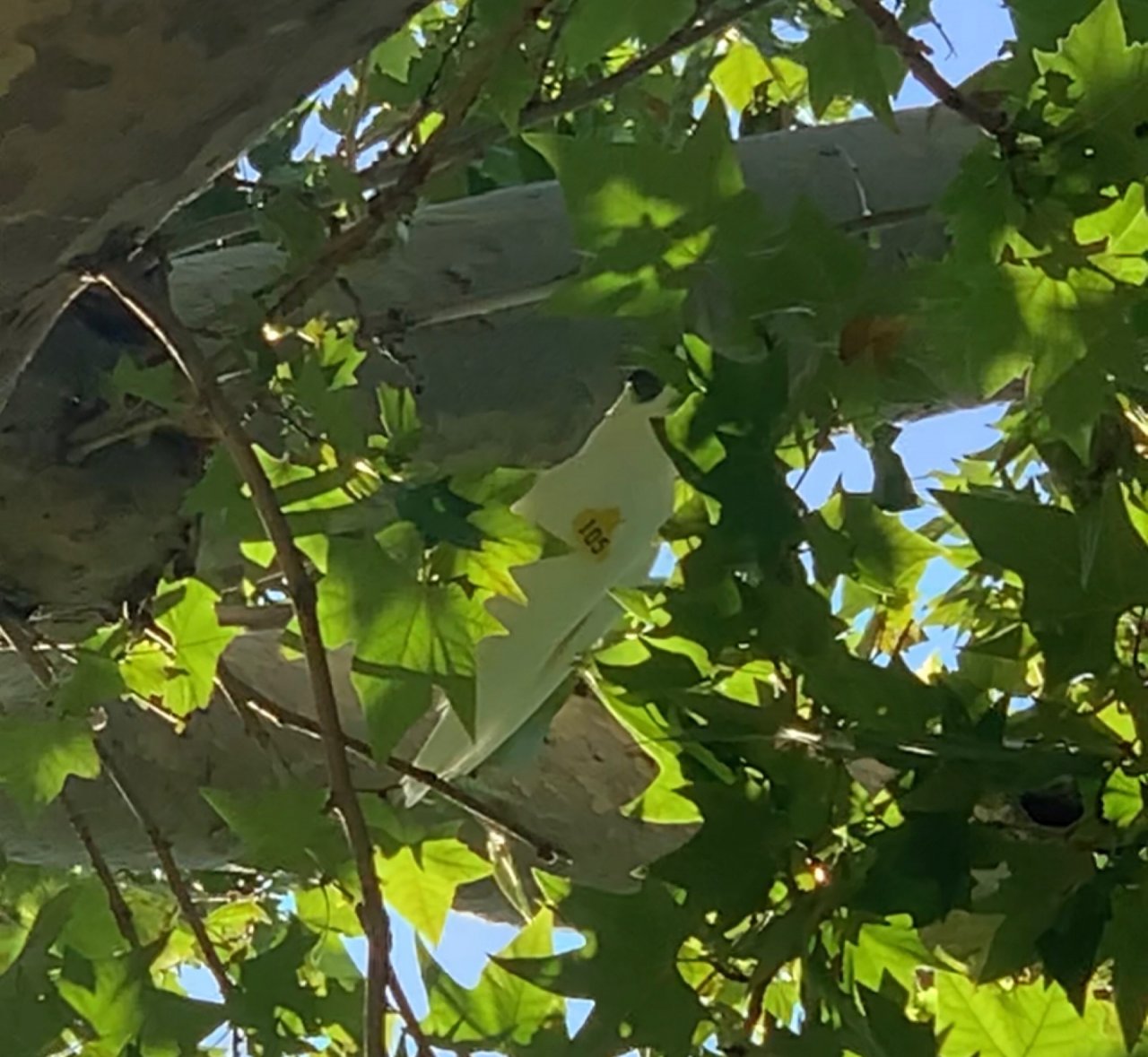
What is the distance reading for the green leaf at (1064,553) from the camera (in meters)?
0.46

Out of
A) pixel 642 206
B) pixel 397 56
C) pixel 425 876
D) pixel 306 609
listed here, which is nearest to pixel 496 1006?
pixel 425 876

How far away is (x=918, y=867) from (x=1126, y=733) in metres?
0.18

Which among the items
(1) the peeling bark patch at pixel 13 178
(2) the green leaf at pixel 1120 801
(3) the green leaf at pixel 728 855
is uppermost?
(1) the peeling bark patch at pixel 13 178

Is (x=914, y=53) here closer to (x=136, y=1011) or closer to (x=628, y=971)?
(x=628, y=971)

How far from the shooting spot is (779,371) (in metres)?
0.51

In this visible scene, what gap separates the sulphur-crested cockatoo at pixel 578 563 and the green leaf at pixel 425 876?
0.05 metres

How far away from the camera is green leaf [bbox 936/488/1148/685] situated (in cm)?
46

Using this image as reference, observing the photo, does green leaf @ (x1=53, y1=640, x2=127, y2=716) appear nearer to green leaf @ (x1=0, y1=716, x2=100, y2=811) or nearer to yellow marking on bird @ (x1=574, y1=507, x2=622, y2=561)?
green leaf @ (x1=0, y1=716, x2=100, y2=811)

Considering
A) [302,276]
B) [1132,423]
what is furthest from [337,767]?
[1132,423]

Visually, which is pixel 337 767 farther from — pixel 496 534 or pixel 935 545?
pixel 935 545

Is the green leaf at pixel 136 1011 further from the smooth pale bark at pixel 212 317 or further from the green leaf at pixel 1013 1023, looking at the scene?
the green leaf at pixel 1013 1023

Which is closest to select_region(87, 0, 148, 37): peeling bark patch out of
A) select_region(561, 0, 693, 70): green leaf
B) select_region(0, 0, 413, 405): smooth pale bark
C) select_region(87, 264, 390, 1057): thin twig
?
select_region(0, 0, 413, 405): smooth pale bark

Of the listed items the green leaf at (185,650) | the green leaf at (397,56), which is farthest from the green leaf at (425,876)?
the green leaf at (397,56)

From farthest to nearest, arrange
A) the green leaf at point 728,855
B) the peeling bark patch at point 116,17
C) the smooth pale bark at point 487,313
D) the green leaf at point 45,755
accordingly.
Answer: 1. the smooth pale bark at point 487,313
2. the green leaf at point 45,755
3. the green leaf at point 728,855
4. the peeling bark patch at point 116,17
